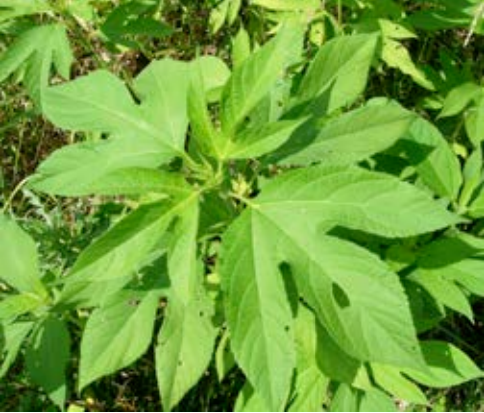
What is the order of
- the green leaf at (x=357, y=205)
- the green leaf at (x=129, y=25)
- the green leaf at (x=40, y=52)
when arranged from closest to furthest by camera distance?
the green leaf at (x=357, y=205) < the green leaf at (x=40, y=52) < the green leaf at (x=129, y=25)

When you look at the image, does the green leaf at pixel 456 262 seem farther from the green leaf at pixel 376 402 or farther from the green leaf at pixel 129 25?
the green leaf at pixel 129 25

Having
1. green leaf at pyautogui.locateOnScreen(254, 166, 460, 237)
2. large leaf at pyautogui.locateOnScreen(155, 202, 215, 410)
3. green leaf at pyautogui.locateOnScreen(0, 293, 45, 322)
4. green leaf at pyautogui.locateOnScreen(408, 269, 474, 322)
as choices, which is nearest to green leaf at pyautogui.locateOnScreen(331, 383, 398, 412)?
green leaf at pyautogui.locateOnScreen(408, 269, 474, 322)

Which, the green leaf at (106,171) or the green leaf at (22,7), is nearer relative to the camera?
the green leaf at (106,171)

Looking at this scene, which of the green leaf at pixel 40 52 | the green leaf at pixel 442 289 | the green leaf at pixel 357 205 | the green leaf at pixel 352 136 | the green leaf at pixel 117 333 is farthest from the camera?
the green leaf at pixel 40 52

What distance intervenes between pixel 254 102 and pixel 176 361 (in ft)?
2.41

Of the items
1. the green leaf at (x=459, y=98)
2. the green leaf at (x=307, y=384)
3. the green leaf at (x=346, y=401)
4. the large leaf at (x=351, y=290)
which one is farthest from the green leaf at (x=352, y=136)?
the green leaf at (x=459, y=98)

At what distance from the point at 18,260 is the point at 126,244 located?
872 mm

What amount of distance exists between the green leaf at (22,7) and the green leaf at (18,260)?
644 mm

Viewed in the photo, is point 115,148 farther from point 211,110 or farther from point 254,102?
point 211,110

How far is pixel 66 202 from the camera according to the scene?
11.8 feet

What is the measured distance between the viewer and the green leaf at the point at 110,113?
1.97 metres

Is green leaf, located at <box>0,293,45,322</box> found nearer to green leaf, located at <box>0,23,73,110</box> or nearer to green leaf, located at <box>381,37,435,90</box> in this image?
green leaf, located at <box>0,23,73,110</box>

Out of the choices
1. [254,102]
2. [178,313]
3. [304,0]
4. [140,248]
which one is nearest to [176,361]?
[178,313]

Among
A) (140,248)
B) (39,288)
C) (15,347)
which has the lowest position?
(15,347)
